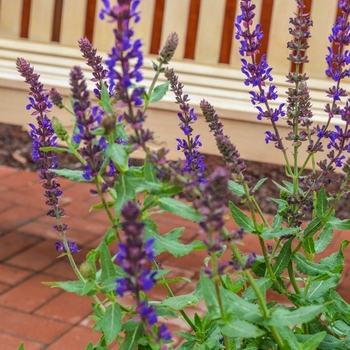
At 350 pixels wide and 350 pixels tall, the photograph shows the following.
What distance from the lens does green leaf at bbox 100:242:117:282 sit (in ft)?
3.25

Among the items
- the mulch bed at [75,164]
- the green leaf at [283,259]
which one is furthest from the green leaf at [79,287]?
the mulch bed at [75,164]

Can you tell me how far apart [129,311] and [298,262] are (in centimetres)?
37

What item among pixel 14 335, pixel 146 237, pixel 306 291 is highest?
pixel 146 237

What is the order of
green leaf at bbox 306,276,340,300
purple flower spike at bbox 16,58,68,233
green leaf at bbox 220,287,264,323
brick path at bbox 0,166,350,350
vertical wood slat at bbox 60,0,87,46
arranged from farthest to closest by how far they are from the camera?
1. vertical wood slat at bbox 60,0,87,46
2. brick path at bbox 0,166,350,350
3. green leaf at bbox 306,276,340,300
4. purple flower spike at bbox 16,58,68,233
5. green leaf at bbox 220,287,264,323

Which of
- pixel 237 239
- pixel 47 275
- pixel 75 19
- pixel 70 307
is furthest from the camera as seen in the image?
pixel 75 19

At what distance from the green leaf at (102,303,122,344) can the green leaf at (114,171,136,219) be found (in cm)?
12

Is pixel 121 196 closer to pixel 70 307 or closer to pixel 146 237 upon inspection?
pixel 146 237

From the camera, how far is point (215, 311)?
0.94m

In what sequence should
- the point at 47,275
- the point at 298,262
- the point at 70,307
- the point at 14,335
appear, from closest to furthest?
the point at 298,262 → the point at 14,335 → the point at 70,307 → the point at 47,275

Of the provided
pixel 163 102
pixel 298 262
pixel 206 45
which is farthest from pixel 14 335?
pixel 298 262

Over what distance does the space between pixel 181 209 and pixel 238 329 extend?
0.53 feet

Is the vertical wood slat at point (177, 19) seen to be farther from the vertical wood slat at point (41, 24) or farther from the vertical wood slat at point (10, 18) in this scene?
the vertical wood slat at point (10, 18)

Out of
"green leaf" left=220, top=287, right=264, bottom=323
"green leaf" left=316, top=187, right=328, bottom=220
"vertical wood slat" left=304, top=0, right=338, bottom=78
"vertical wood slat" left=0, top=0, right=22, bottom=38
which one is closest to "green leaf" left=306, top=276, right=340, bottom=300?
"green leaf" left=316, top=187, right=328, bottom=220

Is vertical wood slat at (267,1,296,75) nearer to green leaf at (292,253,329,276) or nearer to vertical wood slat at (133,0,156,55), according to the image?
vertical wood slat at (133,0,156,55)
